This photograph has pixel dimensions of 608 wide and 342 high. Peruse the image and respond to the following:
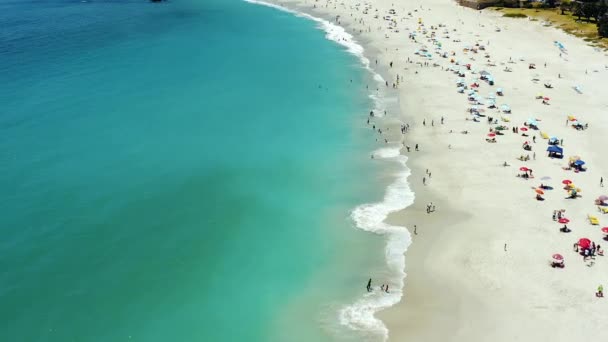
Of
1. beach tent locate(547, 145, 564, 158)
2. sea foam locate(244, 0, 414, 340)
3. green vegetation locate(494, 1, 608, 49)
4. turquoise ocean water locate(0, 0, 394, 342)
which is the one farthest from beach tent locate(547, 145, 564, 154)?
green vegetation locate(494, 1, 608, 49)

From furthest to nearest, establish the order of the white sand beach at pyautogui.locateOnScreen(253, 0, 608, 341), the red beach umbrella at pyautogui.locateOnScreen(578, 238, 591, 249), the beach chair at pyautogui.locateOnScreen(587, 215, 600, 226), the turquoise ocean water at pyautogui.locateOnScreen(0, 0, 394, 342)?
the beach chair at pyautogui.locateOnScreen(587, 215, 600, 226)
the red beach umbrella at pyautogui.locateOnScreen(578, 238, 591, 249)
the turquoise ocean water at pyautogui.locateOnScreen(0, 0, 394, 342)
the white sand beach at pyautogui.locateOnScreen(253, 0, 608, 341)

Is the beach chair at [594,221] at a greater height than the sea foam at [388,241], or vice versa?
the beach chair at [594,221]

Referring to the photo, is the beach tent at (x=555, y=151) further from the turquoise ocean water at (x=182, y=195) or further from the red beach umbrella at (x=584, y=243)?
the turquoise ocean water at (x=182, y=195)

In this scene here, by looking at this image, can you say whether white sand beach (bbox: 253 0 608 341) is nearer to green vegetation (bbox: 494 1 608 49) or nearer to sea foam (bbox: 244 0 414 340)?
sea foam (bbox: 244 0 414 340)

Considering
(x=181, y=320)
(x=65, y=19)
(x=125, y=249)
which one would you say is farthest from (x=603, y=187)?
(x=65, y=19)

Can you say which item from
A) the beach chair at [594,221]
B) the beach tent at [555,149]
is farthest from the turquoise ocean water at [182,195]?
the beach tent at [555,149]

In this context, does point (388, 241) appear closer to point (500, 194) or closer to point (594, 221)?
point (500, 194)

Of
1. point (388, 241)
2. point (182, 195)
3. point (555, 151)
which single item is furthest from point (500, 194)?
point (182, 195)
